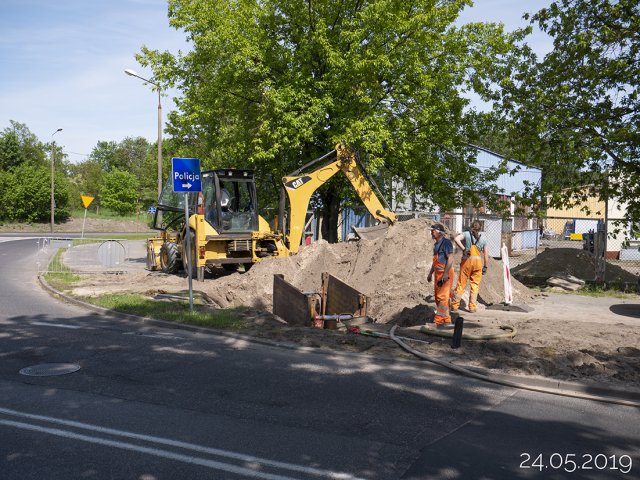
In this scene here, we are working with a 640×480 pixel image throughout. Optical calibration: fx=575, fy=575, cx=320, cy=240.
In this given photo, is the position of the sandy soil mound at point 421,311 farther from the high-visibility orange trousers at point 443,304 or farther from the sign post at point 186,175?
the sign post at point 186,175


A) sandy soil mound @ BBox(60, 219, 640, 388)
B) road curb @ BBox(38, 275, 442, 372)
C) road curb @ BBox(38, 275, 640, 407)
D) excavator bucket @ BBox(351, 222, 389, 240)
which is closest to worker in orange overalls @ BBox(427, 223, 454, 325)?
sandy soil mound @ BBox(60, 219, 640, 388)

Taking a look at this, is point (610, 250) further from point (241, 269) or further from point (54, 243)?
point (54, 243)

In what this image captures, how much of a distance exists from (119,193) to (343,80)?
5821 centimetres

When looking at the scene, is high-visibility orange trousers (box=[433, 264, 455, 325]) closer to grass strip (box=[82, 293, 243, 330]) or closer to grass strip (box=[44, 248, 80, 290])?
grass strip (box=[82, 293, 243, 330])

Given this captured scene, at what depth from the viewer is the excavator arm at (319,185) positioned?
658 inches

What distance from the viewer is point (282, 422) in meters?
5.53

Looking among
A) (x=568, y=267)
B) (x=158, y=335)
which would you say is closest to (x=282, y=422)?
(x=158, y=335)

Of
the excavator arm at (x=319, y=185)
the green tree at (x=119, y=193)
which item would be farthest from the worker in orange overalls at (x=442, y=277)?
the green tree at (x=119, y=193)

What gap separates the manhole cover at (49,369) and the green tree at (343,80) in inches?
493

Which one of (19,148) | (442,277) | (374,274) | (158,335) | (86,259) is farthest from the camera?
(19,148)

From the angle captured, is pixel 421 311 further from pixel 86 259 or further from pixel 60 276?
pixel 86 259

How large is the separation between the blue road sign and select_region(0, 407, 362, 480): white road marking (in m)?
6.08

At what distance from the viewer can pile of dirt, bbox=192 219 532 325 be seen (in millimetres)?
12945

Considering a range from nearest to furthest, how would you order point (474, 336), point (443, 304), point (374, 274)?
1. point (474, 336)
2. point (443, 304)
3. point (374, 274)
